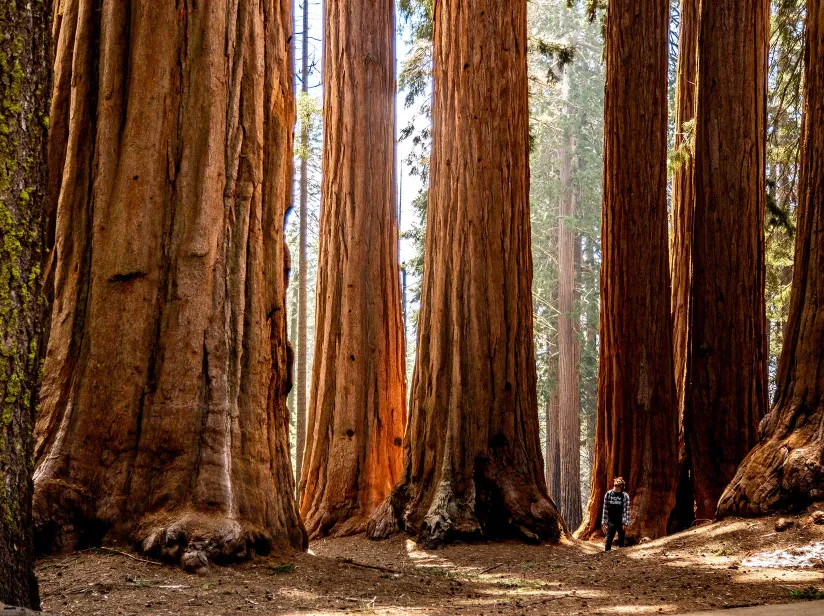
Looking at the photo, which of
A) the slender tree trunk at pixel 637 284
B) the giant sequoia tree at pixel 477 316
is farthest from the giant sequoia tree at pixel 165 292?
the slender tree trunk at pixel 637 284

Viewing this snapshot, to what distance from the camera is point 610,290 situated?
1225cm

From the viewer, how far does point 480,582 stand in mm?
6531

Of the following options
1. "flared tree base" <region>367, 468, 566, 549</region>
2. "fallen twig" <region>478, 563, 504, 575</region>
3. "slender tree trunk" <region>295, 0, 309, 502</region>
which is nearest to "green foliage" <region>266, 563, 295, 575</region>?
"fallen twig" <region>478, 563, 504, 575</region>

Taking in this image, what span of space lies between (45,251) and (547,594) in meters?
3.77

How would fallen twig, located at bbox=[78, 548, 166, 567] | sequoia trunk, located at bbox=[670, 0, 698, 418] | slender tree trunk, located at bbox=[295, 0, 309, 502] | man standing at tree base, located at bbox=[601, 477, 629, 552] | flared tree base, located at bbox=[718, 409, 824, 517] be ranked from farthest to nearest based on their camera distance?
slender tree trunk, located at bbox=[295, 0, 309, 502], sequoia trunk, located at bbox=[670, 0, 698, 418], man standing at tree base, located at bbox=[601, 477, 629, 552], flared tree base, located at bbox=[718, 409, 824, 517], fallen twig, located at bbox=[78, 548, 166, 567]

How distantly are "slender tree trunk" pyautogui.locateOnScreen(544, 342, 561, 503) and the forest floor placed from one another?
17.0m

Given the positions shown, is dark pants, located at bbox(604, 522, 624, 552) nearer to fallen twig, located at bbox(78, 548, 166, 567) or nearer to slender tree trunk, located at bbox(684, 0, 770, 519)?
slender tree trunk, located at bbox(684, 0, 770, 519)

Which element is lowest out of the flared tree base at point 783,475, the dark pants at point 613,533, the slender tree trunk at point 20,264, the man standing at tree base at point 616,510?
the dark pants at point 613,533

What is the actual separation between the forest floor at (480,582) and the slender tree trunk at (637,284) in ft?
12.0

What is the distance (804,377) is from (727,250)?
4380mm

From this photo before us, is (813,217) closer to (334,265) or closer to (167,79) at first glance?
(167,79)

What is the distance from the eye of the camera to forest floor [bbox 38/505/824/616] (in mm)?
4531

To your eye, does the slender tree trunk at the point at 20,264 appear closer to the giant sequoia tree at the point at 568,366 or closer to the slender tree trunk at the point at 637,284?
the slender tree trunk at the point at 637,284

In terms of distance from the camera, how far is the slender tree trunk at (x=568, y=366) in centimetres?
2325
